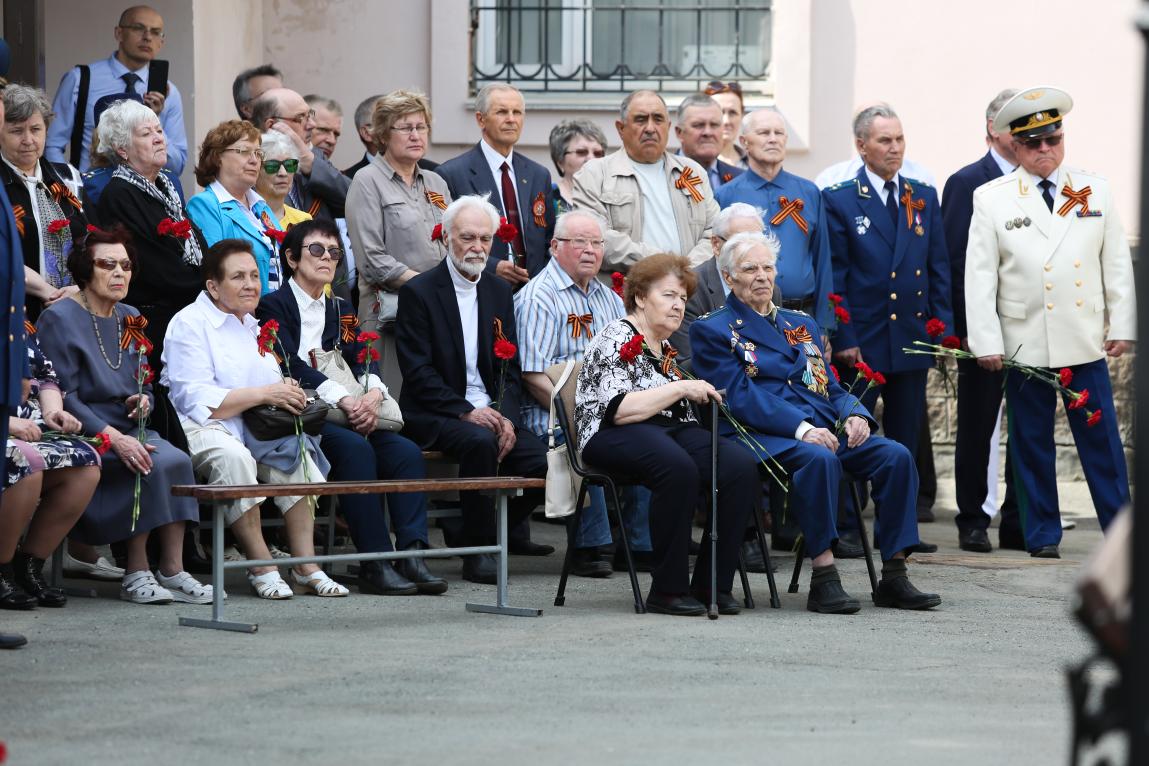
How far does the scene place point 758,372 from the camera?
795 cm

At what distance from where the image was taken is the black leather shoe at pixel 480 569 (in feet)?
27.3

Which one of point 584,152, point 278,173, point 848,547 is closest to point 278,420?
point 278,173

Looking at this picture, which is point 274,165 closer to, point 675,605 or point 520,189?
point 520,189

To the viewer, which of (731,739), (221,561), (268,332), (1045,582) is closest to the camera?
(731,739)

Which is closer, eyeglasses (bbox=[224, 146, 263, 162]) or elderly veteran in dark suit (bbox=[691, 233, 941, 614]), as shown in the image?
elderly veteran in dark suit (bbox=[691, 233, 941, 614])

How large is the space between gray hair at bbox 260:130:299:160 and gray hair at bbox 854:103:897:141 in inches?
118

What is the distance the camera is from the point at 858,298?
9.71 meters

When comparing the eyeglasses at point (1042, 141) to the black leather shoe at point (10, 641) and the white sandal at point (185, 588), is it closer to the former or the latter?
the white sandal at point (185, 588)

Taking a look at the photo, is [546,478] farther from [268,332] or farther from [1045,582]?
[1045,582]

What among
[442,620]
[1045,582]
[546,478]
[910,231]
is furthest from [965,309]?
[442,620]

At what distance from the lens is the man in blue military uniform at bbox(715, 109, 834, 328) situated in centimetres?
934

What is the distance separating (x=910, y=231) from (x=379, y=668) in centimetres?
466

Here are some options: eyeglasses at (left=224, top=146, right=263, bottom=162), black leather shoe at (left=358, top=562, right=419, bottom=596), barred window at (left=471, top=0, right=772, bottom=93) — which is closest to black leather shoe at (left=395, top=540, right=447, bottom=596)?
black leather shoe at (left=358, top=562, right=419, bottom=596)

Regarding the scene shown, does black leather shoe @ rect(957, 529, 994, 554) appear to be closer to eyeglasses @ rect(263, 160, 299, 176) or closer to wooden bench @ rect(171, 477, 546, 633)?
wooden bench @ rect(171, 477, 546, 633)
